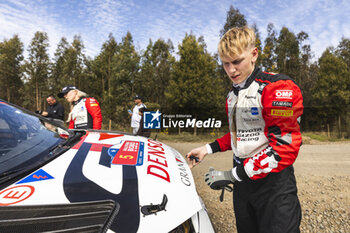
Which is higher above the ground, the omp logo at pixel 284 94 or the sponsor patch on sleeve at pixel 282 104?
the omp logo at pixel 284 94

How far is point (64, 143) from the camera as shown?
1.74 m

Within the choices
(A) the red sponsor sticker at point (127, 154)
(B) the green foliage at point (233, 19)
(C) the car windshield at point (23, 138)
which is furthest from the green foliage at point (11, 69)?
(A) the red sponsor sticker at point (127, 154)

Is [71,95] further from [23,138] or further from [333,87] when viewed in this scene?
[333,87]

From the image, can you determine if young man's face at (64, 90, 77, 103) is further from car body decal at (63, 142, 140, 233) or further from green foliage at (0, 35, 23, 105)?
green foliage at (0, 35, 23, 105)

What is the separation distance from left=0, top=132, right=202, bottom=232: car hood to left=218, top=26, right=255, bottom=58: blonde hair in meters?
0.88

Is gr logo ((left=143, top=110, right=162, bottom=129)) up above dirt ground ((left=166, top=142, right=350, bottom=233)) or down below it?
above

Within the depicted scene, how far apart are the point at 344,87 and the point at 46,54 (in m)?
31.1

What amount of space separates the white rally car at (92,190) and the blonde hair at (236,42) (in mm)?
880

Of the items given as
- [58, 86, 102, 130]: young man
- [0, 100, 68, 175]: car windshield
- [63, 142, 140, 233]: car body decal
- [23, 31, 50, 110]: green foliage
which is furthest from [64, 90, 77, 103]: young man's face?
[23, 31, 50, 110]: green foliage

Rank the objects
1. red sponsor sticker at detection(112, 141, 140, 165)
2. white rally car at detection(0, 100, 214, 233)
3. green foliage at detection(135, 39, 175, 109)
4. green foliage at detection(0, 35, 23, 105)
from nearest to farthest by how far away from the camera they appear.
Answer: white rally car at detection(0, 100, 214, 233) < red sponsor sticker at detection(112, 141, 140, 165) < green foliage at detection(135, 39, 175, 109) < green foliage at detection(0, 35, 23, 105)

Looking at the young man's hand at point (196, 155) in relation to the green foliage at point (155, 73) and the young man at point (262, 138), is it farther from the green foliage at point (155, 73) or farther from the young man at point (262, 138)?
the green foliage at point (155, 73)

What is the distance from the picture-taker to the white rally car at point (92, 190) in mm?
943

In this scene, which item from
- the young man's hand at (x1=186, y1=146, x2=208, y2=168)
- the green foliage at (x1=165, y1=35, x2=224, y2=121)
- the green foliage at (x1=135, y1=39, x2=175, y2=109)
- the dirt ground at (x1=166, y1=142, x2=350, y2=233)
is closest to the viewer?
the young man's hand at (x1=186, y1=146, x2=208, y2=168)

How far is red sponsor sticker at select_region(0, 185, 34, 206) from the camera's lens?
3.26 feet
